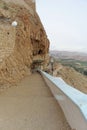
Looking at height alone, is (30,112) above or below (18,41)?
below

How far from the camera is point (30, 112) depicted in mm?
5668

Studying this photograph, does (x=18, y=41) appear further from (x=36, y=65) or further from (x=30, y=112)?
(x=30, y=112)

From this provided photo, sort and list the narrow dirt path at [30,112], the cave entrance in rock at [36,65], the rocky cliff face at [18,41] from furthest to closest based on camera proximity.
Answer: the cave entrance in rock at [36,65]
the rocky cliff face at [18,41]
the narrow dirt path at [30,112]

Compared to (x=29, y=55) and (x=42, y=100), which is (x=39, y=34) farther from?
(x=42, y=100)

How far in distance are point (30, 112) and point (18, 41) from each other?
498 centimetres

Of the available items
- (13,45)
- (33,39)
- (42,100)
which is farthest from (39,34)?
(42,100)

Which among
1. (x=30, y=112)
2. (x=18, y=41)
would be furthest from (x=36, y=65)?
(x=30, y=112)

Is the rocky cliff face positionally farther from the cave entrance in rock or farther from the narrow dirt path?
the narrow dirt path

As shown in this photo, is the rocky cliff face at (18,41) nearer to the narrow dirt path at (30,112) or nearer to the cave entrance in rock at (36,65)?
the cave entrance in rock at (36,65)

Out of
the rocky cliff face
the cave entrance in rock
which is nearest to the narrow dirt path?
the rocky cliff face

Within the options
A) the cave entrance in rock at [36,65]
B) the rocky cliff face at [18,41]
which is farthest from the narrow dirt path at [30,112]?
the cave entrance in rock at [36,65]

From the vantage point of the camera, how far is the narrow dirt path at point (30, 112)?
15.5ft

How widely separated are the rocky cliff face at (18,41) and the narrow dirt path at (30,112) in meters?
1.15

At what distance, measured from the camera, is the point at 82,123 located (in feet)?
11.2
